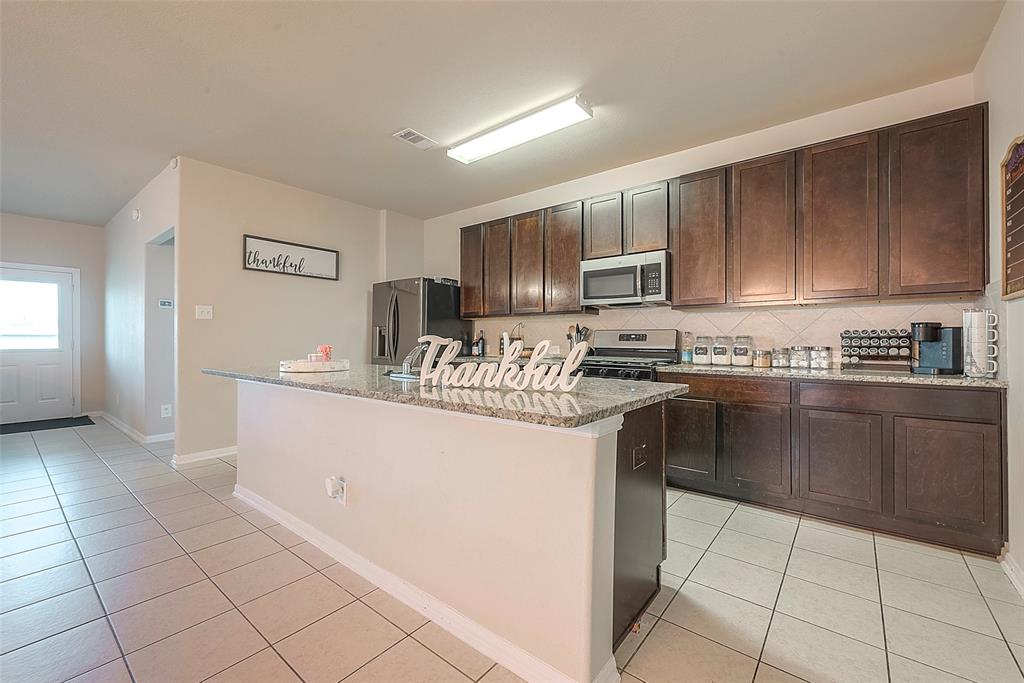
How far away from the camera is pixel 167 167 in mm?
3883

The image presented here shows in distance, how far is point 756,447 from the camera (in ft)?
8.98

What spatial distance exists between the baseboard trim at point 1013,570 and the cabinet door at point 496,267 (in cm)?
365

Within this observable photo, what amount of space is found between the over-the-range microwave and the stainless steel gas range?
283mm

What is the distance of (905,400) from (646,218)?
6.68 feet

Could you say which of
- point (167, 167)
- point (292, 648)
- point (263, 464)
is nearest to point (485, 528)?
point (292, 648)

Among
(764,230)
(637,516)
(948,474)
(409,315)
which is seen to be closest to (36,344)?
(409,315)

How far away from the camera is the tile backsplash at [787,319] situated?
2640 mm

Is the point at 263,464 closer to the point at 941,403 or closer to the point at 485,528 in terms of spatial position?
the point at 485,528

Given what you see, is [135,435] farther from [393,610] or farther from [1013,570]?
[1013,570]

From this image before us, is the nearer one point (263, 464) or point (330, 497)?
point (330, 497)

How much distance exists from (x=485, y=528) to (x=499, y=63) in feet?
7.71

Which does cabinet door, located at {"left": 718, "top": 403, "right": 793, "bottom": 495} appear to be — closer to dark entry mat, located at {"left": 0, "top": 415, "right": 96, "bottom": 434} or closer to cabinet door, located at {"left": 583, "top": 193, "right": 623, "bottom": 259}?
cabinet door, located at {"left": 583, "top": 193, "right": 623, "bottom": 259}

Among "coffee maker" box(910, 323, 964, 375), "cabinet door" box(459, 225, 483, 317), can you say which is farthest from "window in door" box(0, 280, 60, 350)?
"coffee maker" box(910, 323, 964, 375)

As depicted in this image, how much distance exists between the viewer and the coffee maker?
238 cm
